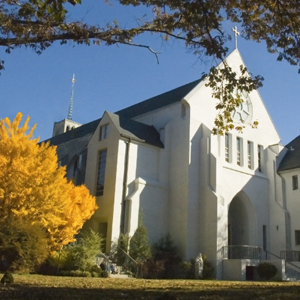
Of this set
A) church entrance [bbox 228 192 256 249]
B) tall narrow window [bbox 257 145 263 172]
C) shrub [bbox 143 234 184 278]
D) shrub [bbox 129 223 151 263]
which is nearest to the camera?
shrub [bbox 143 234 184 278]

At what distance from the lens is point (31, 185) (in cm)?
2059

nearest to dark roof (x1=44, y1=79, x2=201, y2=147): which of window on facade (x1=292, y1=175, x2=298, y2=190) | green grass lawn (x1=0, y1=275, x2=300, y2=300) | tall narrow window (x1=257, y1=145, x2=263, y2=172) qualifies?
tall narrow window (x1=257, y1=145, x2=263, y2=172)

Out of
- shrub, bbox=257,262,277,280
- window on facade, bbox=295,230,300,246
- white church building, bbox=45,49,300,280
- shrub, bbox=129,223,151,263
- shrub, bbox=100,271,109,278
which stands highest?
white church building, bbox=45,49,300,280

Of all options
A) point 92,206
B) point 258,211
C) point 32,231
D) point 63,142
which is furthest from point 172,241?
point 63,142

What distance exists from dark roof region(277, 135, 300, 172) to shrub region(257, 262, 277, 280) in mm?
9927

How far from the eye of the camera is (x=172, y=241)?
27.2 m

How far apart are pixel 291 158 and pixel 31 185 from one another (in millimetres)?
21849

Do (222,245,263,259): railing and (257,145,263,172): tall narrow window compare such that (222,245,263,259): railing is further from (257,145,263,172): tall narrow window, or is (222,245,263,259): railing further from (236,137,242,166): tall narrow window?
(257,145,263,172): tall narrow window

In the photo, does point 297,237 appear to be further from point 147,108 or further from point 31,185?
point 31,185

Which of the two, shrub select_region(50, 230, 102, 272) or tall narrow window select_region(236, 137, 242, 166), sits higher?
tall narrow window select_region(236, 137, 242, 166)

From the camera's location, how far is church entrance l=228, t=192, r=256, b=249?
101 feet

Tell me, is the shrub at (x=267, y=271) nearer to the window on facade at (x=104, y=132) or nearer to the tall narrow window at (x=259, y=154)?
the tall narrow window at (x=259, y=154)

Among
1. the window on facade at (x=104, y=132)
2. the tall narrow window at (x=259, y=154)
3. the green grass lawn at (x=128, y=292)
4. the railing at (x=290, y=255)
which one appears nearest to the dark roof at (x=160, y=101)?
the window on facade at (x=104, y=132)

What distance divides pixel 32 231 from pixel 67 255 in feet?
24.5
